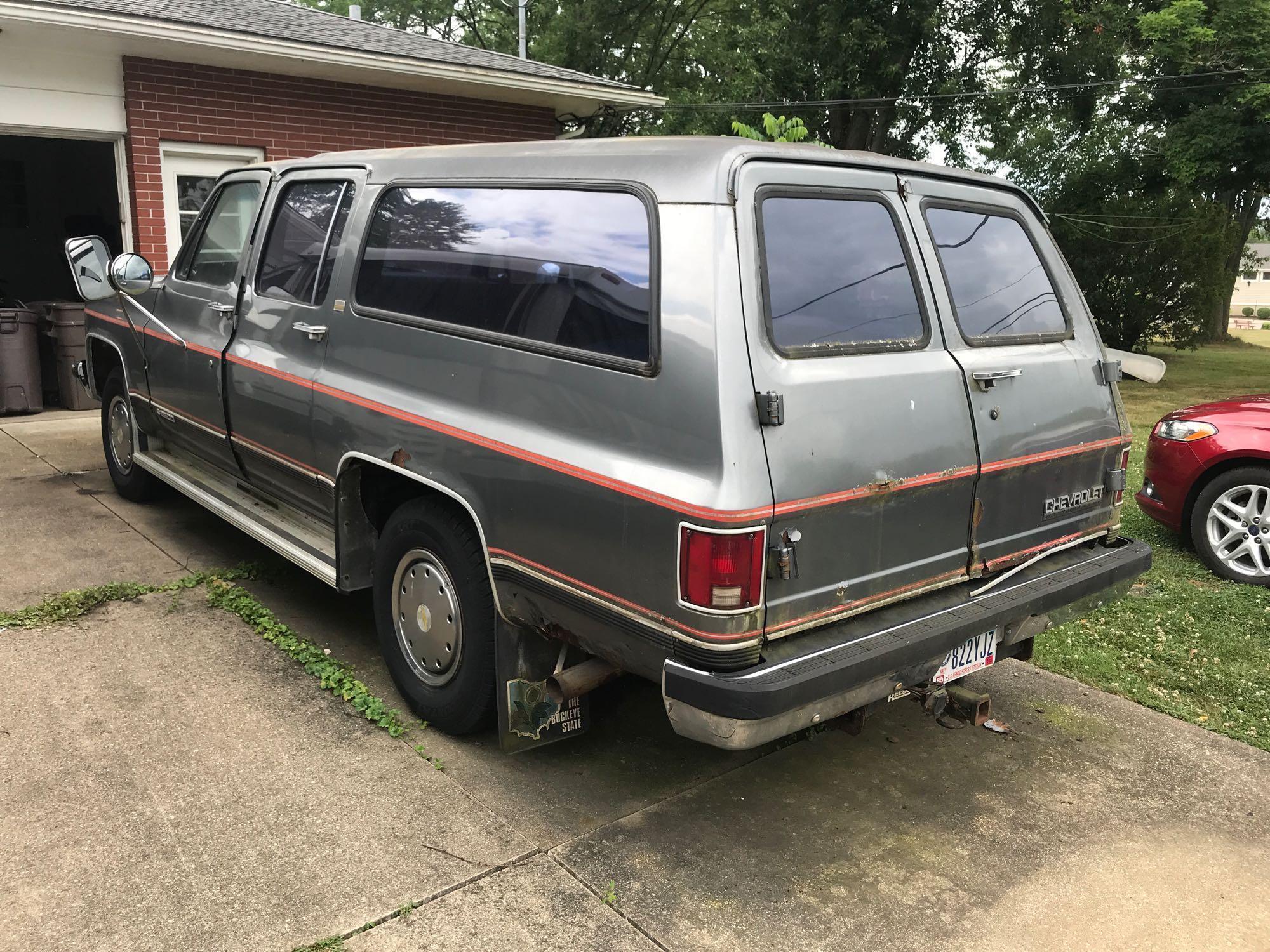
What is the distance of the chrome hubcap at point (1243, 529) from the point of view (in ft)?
19.4

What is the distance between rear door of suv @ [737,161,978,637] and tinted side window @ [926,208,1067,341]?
20 centimetres

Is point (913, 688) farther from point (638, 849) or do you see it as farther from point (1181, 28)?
point (1181, 28)

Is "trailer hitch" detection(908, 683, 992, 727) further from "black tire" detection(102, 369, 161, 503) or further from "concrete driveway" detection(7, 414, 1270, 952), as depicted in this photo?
"black tire" detection(102, 369, 161, 503)

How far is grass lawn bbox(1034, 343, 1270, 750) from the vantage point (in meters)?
4.52

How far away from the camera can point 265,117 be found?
10625 mm

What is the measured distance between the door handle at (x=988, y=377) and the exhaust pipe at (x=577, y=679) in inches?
59.4

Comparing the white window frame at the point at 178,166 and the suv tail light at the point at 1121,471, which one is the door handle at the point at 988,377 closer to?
the suv tail light at the point at 1121,471

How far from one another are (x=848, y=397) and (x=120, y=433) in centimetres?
526

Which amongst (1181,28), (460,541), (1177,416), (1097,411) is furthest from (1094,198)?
(460,541)

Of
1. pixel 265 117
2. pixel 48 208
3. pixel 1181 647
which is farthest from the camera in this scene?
pixel 48 208

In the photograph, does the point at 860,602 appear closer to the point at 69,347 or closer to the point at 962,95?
the point at 69,347

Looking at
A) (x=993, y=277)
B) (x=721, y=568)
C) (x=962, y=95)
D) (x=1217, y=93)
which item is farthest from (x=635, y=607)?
(x=962, y=95)

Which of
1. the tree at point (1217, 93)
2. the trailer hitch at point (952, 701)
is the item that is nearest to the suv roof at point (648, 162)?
the trailer hitch at point (952, 701)

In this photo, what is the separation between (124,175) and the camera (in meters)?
9.91
